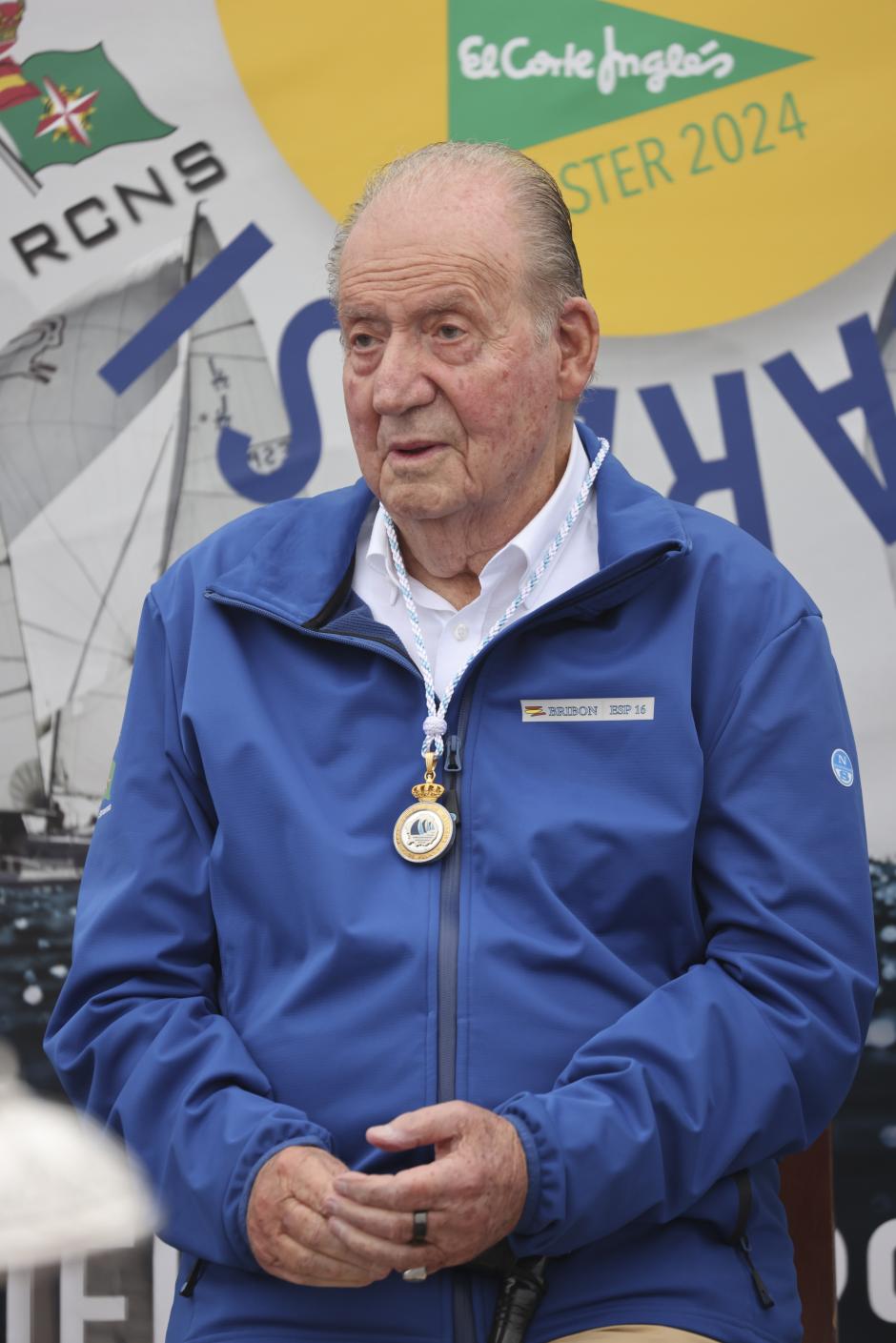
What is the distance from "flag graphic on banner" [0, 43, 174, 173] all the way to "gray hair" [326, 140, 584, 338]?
2.89 ft

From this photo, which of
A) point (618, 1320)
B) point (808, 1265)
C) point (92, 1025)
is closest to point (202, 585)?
point (92, 1025)

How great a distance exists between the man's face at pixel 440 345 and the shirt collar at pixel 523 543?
0.07 m

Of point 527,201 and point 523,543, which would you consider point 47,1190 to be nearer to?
point 523,543

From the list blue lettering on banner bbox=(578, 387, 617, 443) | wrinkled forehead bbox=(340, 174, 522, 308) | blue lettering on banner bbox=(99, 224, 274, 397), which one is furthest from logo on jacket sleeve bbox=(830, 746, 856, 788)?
blue lettering on banner bbox=(99, 224, 274, 397)

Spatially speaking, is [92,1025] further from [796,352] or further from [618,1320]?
[796,352]

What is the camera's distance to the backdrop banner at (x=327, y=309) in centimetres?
229

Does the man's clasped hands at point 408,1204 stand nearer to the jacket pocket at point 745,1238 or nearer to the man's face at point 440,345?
the jacket pocket at point 745,1238

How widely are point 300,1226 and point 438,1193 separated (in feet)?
0.43

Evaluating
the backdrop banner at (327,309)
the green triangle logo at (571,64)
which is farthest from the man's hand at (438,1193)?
the green triangle logo at (571,64)

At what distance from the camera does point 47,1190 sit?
2.23 metres

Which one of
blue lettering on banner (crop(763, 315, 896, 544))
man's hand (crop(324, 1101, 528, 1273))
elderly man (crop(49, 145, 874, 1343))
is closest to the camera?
man's hand (crop(324, 1101, 528, 1273))

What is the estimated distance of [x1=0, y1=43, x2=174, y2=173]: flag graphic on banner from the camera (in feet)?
7.88

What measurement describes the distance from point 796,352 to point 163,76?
1011 millimetres

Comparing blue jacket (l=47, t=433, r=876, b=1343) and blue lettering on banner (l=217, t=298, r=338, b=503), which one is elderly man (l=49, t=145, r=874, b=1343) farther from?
blue lettering on banner (l=217, t=298, r=338, b=503)
